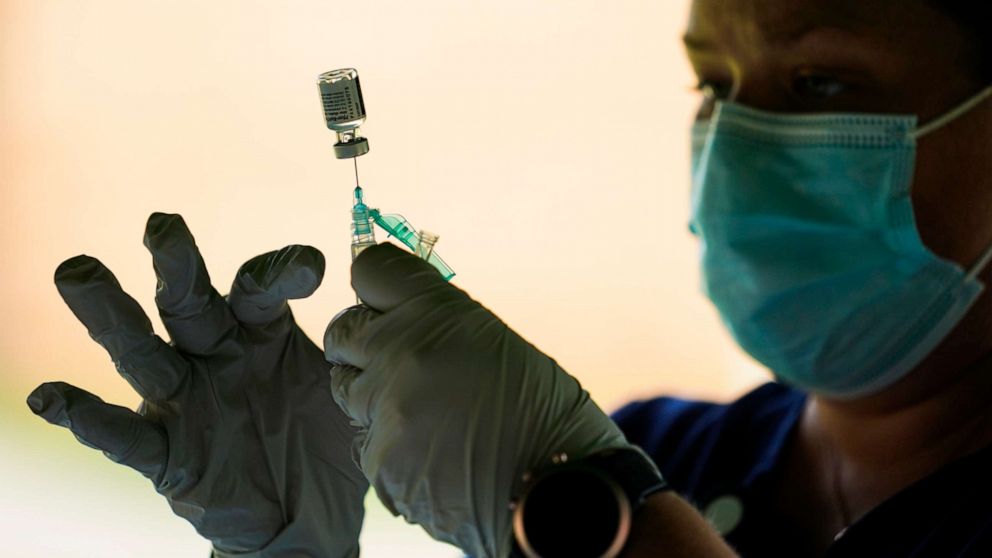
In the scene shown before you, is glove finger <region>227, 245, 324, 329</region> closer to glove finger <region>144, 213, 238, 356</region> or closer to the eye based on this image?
glove finger <region>144, 213, 238, 356</region>

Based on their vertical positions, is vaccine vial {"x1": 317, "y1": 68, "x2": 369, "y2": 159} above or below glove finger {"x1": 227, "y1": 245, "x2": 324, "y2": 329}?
above

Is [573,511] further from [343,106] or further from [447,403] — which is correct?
[343,106]

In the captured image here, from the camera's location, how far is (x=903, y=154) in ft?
3.26

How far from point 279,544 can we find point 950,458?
0.81 meters

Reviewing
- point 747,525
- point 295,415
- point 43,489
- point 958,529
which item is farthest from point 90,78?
point 958,529

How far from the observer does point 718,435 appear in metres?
1.28

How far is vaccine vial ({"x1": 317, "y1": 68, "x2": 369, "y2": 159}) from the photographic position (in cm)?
122

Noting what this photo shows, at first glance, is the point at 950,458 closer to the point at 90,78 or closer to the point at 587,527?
the point at 587,527

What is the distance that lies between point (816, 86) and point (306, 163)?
2.16m

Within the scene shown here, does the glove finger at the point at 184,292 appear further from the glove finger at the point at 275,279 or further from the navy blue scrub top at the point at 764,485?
the navy blue scrub top at the point at 764,485

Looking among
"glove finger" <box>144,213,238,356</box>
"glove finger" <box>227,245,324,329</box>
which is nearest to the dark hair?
"glove finger" <box>227,245,324,329</box>

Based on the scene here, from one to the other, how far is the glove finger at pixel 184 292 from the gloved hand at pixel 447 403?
0.64 feet

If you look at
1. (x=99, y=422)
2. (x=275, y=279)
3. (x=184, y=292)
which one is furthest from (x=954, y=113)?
(x=99, y=422)

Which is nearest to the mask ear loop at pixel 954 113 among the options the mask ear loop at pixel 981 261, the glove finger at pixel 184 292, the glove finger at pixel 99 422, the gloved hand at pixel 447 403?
the mask ear loop at pixel 981 261
